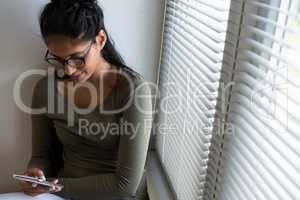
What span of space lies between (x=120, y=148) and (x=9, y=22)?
22.4 inches

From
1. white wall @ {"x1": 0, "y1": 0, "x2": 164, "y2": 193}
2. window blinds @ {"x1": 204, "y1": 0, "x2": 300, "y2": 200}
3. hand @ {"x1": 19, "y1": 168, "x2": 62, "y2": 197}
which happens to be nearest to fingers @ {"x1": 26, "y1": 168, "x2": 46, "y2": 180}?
hand @ {"x1": 19, "y1": 168, "x2": 62, "y2": 197}

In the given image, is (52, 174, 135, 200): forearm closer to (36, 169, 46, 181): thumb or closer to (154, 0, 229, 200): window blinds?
(36, 169, 46, 181): thumb

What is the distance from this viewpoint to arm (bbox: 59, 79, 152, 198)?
45.8 inches

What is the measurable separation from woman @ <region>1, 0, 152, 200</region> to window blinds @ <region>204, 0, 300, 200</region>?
11.1 inches

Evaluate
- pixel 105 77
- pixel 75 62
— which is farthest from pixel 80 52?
pixel 105 77

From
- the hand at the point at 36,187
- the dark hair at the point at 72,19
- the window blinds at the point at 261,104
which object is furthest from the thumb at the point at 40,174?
the window blinds at the point at 261,104

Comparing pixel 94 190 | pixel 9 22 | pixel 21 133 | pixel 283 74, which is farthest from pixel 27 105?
pixel 283 74

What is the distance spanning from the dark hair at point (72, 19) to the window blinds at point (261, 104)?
1.28ft

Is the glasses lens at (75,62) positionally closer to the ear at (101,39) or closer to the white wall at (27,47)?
the ear at (101,39)

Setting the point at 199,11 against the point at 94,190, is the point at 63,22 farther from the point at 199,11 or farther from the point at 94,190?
the point at 94,190

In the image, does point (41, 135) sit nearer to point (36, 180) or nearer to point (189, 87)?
point (36, 180)

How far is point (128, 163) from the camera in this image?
1188 mm

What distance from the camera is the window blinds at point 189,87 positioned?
1034mm

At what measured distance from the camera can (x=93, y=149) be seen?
4.16 ft
